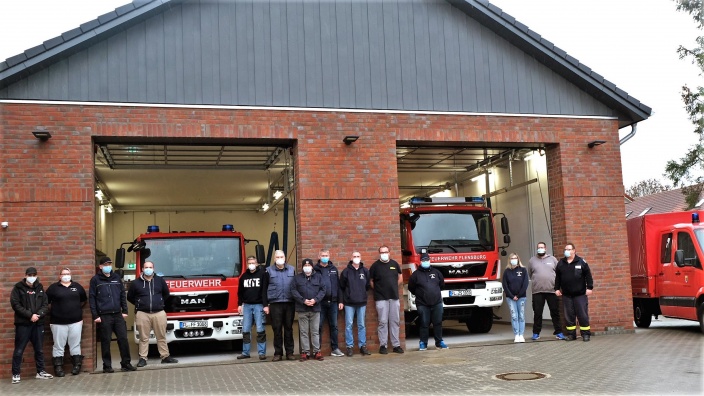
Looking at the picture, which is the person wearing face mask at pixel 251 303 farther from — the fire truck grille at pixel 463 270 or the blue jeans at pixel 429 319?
the fire truck grille at pixel 463 270

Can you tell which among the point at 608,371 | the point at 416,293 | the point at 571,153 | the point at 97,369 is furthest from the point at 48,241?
the point at 571,153

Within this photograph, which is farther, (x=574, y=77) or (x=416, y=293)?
(x=574, y=77)

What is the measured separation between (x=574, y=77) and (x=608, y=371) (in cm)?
678

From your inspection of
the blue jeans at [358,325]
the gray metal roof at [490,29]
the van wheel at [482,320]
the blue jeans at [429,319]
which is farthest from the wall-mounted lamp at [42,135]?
the van wheel at [482,320]

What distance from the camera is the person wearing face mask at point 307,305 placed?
39.8 feet

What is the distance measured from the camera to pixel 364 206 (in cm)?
1326

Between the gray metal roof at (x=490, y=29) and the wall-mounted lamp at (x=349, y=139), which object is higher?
the gray metal roof at (x=490, y=29)

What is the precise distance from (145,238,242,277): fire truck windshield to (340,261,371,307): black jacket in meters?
2.36

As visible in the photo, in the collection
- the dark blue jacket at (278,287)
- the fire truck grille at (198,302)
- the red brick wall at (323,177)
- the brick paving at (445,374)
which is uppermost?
the red brick wall at (323,177)

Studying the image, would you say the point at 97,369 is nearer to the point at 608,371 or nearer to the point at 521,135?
the point at 608,371

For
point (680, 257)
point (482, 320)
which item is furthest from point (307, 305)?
point (680, 257)

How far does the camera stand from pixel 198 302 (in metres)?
13.3

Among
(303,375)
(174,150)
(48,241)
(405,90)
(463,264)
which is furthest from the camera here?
(174,150)

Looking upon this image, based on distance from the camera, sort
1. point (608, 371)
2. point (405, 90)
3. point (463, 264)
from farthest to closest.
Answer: point (463, 264) < point (405, 90) < point (608, 371)
